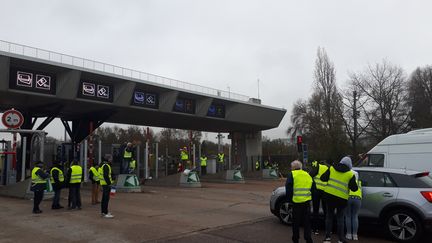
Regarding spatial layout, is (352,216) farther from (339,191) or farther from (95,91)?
(95,91)

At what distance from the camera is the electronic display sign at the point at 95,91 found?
22719 millimetres

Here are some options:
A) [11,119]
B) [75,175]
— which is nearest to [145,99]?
[11,119]

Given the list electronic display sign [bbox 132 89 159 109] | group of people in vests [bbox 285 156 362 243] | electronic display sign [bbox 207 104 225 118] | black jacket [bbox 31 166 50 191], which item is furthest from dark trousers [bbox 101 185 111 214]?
electronic display sign [bbox 207 104 225 118]

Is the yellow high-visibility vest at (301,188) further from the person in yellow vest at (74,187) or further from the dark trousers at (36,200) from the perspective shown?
the dark trousers at (36,200)

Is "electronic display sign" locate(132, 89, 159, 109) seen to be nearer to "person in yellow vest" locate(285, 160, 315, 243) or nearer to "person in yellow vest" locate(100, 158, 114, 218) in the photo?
"person in yellow vest" locate(100, 158, 114, 218)

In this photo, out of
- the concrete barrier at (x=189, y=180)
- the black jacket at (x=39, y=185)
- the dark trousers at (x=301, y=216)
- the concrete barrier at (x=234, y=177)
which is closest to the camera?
the dark trousers at (x=301, y=216)

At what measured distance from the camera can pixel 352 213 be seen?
7.99m

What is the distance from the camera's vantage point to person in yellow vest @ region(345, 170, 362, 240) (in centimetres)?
788

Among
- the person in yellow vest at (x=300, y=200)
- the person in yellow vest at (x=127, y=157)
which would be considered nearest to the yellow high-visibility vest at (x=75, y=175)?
the person in yellow vest at (x=127, y=157)

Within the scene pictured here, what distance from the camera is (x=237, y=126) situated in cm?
3597

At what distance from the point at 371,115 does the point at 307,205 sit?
3815cm

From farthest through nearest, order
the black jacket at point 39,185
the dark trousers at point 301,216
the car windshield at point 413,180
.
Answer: the black jacket at point 39,185 < the car windshield at point 413,180 < the dark trousers at point 301,216

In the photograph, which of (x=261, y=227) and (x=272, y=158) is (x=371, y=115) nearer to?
(x=272, y=158)

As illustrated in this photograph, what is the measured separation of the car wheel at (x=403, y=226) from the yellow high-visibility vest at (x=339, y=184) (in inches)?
47.1
